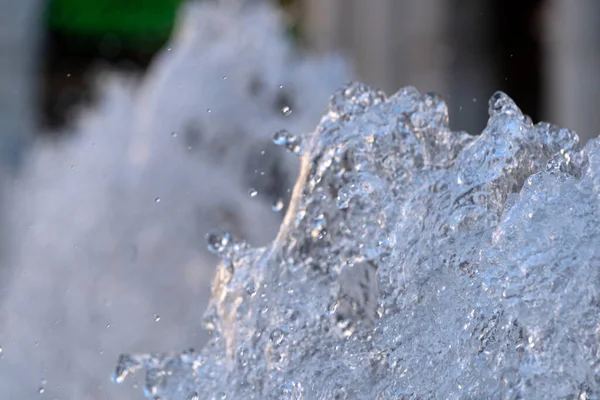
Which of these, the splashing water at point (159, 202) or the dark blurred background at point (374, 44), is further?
the dark blurred background at point (374, 44)

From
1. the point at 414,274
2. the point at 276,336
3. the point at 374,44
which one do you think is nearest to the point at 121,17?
the point at 374,44

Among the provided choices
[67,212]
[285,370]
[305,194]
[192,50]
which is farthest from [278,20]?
[285,370]

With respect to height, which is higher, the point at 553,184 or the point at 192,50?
the point at 192,50

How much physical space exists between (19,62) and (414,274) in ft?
38.9

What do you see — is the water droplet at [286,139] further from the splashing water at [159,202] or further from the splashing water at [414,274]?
the splashing water at [159,202]

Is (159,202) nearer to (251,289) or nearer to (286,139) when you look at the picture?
(286,139)

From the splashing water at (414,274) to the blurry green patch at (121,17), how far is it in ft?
33.0

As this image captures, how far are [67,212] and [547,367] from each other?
3126 mm

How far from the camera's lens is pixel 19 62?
12.8m

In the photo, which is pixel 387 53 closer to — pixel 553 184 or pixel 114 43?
pixel 114 43

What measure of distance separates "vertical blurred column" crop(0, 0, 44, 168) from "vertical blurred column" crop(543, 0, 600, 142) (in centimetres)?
575

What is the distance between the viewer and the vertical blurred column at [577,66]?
29.8ft

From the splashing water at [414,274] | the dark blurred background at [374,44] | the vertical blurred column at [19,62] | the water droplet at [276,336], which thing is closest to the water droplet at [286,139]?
the splashing water at [414,274]

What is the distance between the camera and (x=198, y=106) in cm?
397
